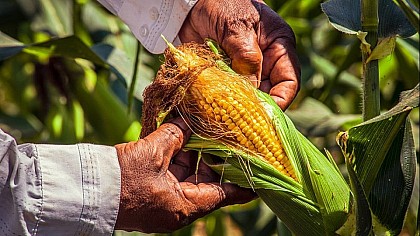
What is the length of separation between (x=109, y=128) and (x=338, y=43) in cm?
108

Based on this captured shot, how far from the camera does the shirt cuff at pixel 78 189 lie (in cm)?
116

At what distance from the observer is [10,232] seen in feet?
3.79

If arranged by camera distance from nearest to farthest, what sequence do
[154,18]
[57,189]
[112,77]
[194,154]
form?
[57,189]
[194,154]
[154,18]
[112,77]

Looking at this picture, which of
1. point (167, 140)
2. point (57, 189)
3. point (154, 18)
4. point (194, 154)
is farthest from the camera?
point (154, 18)

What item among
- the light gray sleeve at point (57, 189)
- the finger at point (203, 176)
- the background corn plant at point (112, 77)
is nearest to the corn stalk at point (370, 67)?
the finger at point (203, 176)

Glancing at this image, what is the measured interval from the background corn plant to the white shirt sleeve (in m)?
0.32

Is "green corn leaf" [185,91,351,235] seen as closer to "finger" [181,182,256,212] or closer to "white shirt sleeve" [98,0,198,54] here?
"finger" [181,182,256,212]

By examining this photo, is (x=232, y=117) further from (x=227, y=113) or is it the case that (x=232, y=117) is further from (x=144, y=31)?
(x=144, y=31)

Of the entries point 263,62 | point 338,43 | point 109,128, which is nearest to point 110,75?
point 109,128

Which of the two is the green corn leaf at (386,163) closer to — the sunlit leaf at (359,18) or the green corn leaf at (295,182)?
the green corn leaf at (295,182)

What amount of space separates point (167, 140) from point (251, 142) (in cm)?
13

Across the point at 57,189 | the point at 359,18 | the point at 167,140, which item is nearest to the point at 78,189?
the point at 57,189

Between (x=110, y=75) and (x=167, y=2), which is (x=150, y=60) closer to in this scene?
(x=110, y=75)

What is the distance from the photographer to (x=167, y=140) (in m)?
1.27
